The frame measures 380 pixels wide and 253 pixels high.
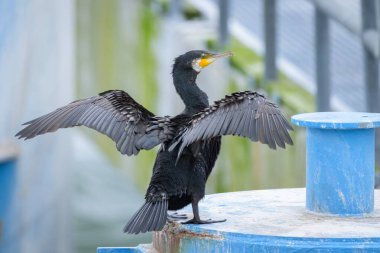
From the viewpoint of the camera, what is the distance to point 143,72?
12.2 meters

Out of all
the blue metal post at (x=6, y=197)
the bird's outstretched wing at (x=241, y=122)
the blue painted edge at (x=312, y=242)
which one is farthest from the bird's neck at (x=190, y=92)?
the blue metal post at (x=6, y=197)

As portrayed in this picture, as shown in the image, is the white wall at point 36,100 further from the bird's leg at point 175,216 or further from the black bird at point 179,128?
the bird's leg at point 175,216

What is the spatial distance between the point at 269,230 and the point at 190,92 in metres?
0.92

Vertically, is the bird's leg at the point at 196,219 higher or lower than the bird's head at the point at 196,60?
lower

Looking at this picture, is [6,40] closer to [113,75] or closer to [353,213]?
[113,75]

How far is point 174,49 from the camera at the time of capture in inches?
455

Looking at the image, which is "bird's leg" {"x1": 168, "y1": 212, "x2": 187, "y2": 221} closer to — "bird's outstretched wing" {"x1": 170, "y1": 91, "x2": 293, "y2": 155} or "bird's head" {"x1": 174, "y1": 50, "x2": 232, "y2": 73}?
"bird's outstretched wing" {"x1": 170, "y1": 91, "x2": 293, "y2": 155}

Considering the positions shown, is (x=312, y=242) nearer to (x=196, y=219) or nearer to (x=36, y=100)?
(x=196, y=219)

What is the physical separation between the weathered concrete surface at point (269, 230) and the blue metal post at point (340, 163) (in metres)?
0.07

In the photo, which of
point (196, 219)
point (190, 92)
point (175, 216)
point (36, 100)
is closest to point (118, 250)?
point (175, 216)

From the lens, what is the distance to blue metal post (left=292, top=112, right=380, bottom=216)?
16.7 ft

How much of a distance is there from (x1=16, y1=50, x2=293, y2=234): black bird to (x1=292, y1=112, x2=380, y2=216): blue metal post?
0.53 ft

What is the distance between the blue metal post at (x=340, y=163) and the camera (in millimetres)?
5094

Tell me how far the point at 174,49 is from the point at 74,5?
2.07m
